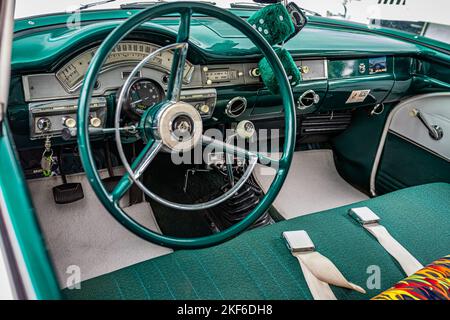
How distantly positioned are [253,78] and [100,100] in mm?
586

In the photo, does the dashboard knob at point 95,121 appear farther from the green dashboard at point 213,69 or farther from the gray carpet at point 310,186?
the gray carpet at point 310,186

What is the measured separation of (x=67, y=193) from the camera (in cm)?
174

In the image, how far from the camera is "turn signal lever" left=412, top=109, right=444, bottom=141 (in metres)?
1.94

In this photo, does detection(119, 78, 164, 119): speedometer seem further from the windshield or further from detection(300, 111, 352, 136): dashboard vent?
detection(300, 111, 352, 136): dashboard vent

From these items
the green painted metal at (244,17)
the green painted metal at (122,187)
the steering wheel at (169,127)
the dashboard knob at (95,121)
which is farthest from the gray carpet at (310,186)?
the green painted metal at (122,187)

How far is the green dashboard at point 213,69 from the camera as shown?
1.25 m

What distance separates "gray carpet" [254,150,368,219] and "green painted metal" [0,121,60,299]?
1.49m

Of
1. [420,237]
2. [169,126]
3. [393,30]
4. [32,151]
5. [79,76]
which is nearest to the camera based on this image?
[169,126]

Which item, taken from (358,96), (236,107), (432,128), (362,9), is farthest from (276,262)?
(362,9)

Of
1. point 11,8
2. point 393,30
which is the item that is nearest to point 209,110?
point 11,8

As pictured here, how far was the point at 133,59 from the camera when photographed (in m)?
1.36

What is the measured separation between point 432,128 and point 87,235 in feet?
5.28

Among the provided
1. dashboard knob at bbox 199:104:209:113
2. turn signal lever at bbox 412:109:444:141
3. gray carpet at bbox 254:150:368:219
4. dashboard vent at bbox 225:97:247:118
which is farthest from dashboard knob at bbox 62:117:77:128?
turn signal lever at bbox 412:109:444:141

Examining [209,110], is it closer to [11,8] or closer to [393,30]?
[11,8]
